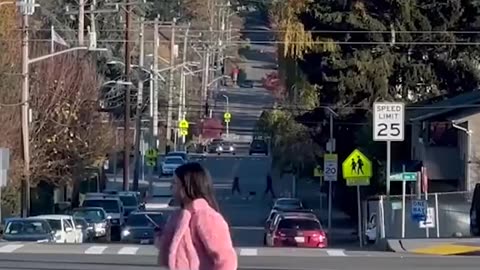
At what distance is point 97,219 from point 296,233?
908cm

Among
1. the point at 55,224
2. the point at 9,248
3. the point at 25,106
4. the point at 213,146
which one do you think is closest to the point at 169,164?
the point at 213,146

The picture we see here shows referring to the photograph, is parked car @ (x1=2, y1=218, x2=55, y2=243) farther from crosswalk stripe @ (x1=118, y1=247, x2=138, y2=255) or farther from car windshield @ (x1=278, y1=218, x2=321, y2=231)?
car windshield @ (x1=278, y1=218, x2=321, y2=231)

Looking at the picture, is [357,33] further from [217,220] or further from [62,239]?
[217,220]

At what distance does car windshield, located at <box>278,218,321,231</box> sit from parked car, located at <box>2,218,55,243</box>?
6.71 metres

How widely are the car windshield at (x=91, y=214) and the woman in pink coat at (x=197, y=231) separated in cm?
3597

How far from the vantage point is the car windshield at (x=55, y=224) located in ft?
123

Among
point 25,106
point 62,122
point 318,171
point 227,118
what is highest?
point 25,106

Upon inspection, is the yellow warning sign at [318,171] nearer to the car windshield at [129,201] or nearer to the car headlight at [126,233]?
the car windshield at [129,201]

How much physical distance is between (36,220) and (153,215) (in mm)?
7405

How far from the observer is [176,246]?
9.64 meters

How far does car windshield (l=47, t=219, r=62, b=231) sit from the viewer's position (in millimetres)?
37344

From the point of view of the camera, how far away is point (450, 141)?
5488 cm

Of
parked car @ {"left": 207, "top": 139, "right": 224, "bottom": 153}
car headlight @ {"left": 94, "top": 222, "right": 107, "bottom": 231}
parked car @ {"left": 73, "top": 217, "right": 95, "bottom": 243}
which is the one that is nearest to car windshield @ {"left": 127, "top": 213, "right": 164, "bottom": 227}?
car headlight @ {"left": 94, "top": 222, "right": 107, "bottom": 231}

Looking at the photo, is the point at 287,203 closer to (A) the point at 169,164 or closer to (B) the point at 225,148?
(A) the point at 169,164
